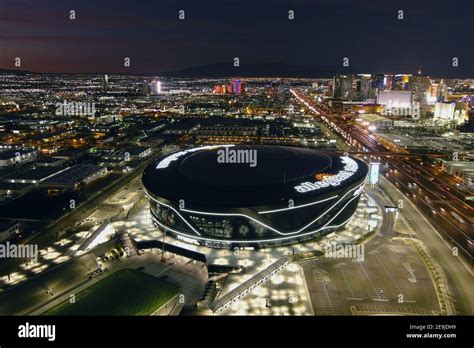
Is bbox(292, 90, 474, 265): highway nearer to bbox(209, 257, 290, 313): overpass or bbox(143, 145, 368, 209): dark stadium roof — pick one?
bbox(143, 145, 368, 209): dark stadium roof

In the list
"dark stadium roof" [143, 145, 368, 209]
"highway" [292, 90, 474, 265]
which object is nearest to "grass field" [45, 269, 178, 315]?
"dark stadium roof" [143, 145, 368, 209]

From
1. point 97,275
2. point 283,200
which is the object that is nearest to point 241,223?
point 283,200

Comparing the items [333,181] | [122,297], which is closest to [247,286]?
[122,297]

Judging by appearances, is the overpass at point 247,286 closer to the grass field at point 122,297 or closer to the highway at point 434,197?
the grass field at point 122,297

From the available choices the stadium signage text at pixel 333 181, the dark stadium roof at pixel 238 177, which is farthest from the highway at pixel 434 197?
the stadium signage text at pixel 333 181

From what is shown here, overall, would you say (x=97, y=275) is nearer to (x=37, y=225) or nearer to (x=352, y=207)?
(x=37, y=225)

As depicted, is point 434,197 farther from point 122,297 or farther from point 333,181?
point 122,297

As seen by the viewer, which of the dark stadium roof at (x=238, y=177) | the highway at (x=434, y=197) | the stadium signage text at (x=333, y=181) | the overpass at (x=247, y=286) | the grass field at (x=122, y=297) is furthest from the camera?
the highway at (x=434, y=197)
